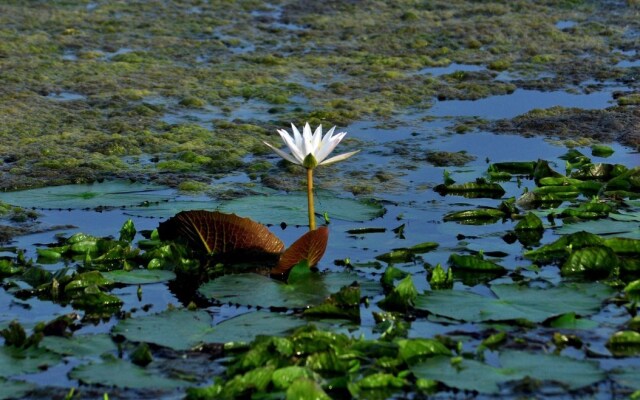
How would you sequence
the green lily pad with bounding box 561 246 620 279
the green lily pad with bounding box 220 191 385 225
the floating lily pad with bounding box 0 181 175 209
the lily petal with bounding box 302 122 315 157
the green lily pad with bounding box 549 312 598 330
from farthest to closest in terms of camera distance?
the floating lily pad with bounding box 0 181 175 209
the green lily pad with bounding box 220 191 385 225
the lily petal with bounding box 302 122 315 157
the green lily pad with bounding box 561 246 620 279
the green lily pad with bounding box 549 312 598 330

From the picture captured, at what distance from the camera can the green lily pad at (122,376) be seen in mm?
3094

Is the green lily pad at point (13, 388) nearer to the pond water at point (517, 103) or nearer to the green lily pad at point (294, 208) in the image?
the green lily pad at point (294, 208)

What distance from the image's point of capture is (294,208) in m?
4.79

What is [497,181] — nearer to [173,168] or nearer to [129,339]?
[173,168]

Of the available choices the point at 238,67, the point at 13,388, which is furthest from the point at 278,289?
the point at 238,67

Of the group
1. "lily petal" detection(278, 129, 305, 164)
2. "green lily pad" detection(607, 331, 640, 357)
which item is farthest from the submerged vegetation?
"lily petal" detection(278, 129, 305, 164)

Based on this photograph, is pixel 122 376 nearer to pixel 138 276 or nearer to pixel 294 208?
pixel 138 276

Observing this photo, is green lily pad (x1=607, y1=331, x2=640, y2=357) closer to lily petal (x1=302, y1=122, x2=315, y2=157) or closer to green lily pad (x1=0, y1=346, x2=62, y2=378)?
lily petal (x1=302, y1=122, x2=315, y2=157)

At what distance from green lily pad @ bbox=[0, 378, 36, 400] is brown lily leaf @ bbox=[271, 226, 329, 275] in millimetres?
1194

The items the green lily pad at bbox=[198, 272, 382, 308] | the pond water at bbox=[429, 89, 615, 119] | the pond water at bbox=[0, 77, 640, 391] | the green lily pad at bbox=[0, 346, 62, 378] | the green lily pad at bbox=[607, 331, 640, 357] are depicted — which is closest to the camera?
the green lily pad at bbox=[0, 346, 62, 378]

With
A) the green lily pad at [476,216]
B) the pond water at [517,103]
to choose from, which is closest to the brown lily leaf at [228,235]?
the green lily pad at [476,216]

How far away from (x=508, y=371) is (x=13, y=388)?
1.42 m

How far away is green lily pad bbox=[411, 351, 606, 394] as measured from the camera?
3051 mm

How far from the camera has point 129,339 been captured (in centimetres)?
341
